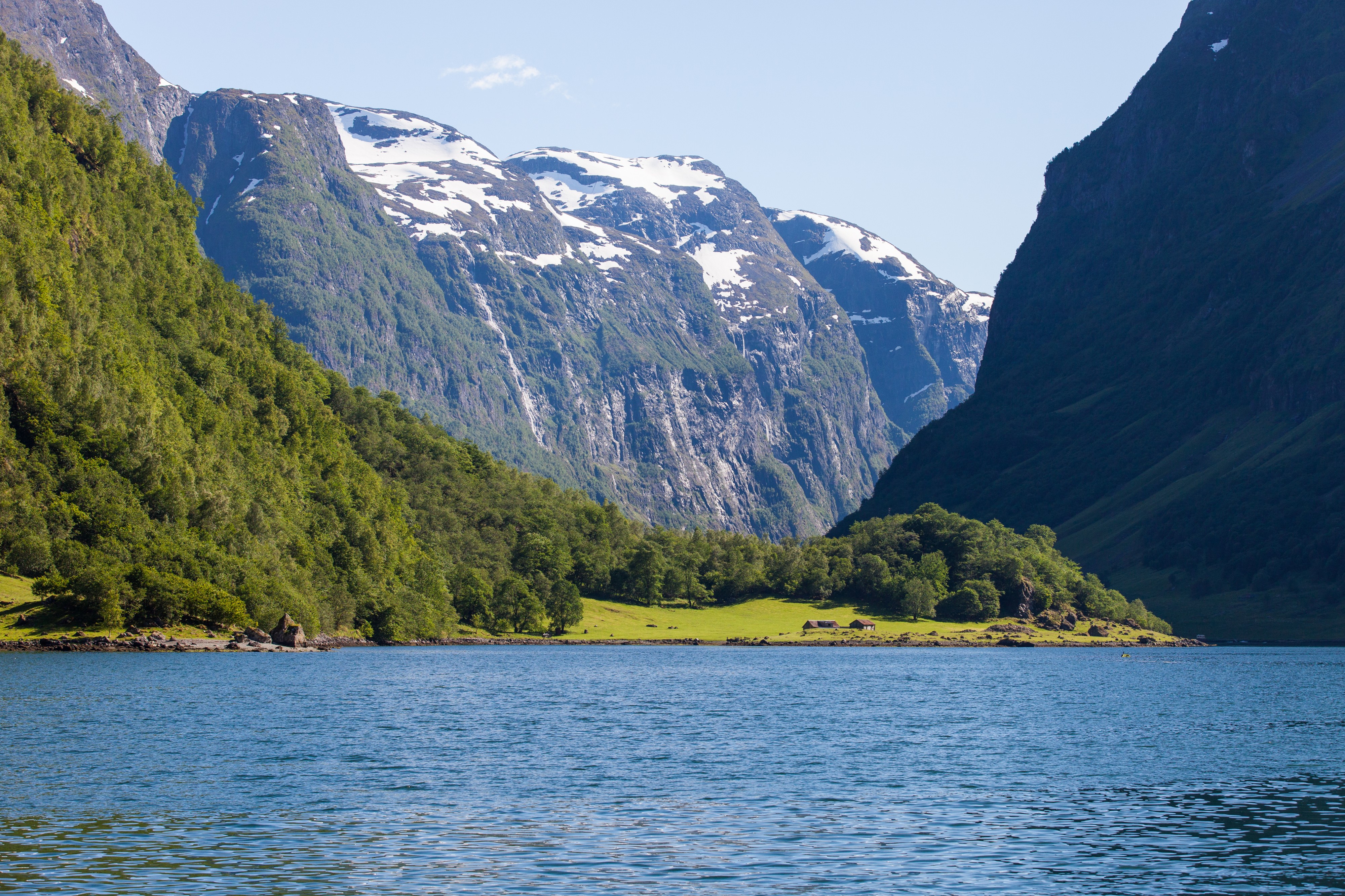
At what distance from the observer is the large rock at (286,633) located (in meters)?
160

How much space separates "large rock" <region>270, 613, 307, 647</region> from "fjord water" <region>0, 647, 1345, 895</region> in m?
47.0

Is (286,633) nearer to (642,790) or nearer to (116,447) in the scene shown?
(116,447)

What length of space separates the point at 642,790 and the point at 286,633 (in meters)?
118

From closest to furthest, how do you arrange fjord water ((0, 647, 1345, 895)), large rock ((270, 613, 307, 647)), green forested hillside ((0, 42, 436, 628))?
fjord water ((0, 647, 1345, 895))
green forested hillside ((0, 42, 436, 628))
large rock ((270, 613, 307, 647))

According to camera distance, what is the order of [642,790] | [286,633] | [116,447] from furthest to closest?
1. [286,633]
2. [116,447]
3. [642,790]

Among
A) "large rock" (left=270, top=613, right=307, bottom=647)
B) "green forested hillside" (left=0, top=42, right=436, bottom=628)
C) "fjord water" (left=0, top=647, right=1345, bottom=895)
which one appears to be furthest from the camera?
"large rock" (left=270, top=613, right=307, bottom=647)

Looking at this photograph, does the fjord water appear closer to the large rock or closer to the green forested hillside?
the green forested hillside

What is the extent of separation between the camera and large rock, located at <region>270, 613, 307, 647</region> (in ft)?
527

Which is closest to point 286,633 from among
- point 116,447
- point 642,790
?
point 116,447

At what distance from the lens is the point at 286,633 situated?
16088 cm

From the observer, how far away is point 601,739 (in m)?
74.5

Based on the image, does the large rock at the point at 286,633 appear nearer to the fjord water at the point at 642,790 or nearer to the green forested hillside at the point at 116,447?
the green forested hillside at the point at 116,447

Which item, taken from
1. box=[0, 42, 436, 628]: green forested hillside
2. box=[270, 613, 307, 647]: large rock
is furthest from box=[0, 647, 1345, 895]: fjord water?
box=[270, 613, 307, 647]: large rock

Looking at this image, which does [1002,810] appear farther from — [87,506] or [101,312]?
[101,312]
